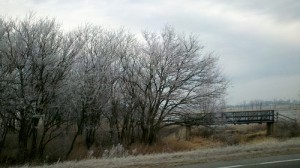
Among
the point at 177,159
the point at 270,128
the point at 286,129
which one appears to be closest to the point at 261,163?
the point at 177,159

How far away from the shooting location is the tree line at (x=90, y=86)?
76.9ft

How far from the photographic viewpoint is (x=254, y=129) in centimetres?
4791

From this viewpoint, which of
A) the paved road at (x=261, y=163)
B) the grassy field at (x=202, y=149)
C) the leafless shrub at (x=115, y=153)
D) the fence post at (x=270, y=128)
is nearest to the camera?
the paved road at (x=261, y=163)

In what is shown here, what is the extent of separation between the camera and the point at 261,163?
1145 cm

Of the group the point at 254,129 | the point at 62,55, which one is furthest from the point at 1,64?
the point at 254,129

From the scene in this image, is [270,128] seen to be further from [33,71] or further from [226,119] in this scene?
[33,71]

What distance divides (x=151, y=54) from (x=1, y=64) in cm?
1390

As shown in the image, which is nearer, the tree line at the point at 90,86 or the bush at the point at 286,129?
the tree line at the point at 90,86

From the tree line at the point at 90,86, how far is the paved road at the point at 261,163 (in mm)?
14367

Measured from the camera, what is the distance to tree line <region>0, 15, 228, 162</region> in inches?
923

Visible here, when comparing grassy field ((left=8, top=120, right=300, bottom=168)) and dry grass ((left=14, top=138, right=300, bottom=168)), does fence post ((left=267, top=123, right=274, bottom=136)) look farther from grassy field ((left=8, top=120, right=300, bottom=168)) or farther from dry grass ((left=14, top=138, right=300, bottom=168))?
dry grass ((left=14, top=138, right=300, bottom=168))

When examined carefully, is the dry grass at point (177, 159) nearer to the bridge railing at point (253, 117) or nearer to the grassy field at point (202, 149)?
the grassy field at point (202, 149)

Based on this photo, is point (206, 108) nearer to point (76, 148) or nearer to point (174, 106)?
point (174, 106)

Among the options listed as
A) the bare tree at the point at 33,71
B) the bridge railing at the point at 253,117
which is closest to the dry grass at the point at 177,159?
the bare tree at the point at 33,71
